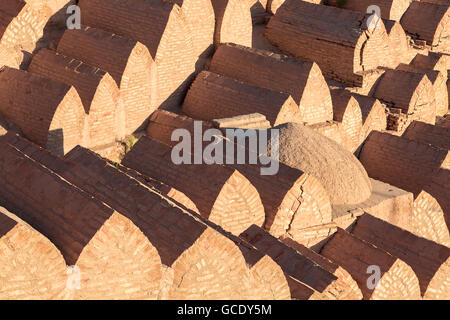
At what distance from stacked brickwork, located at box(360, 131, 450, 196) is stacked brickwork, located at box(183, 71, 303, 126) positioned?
1721 millimetres

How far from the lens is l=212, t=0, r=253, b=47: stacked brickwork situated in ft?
42.1

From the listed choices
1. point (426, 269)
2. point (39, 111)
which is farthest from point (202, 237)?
point (39, 111)

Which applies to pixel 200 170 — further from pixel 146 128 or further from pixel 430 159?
pixel 430 159

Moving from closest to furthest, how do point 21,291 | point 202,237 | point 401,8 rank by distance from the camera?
point 21,291 < point 202,237 < point 401,8

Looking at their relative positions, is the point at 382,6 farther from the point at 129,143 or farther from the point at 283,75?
the point at 129,143

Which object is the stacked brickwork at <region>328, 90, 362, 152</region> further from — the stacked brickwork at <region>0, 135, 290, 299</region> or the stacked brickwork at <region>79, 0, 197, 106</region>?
the stacked brickwork at <region>0, 135, 290, 299</region>

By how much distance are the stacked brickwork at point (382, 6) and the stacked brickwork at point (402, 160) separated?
4476mm

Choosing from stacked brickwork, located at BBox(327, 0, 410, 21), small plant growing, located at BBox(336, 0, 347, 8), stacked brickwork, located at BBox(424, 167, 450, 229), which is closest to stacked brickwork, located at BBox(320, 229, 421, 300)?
stacked brickwork, located at BBox(424, 167, 450, 229)

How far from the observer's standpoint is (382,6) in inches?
640

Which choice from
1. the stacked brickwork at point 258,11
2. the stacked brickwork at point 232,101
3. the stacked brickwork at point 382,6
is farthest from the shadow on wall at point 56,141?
the stacked brickwork at point 382,6

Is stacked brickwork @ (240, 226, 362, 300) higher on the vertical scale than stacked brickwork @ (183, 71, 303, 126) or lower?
higher

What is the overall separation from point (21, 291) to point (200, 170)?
3.45 metres

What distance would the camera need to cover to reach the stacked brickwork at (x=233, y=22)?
12.8 m
